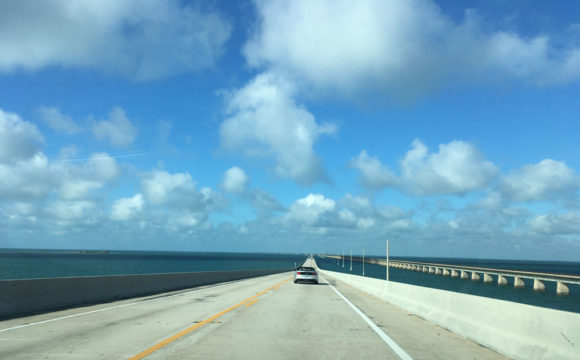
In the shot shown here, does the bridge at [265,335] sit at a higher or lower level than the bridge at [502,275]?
higher

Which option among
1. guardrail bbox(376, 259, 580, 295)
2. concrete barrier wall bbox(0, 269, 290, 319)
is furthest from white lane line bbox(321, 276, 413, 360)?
guardrail bbox(376, 259, 580, 295)

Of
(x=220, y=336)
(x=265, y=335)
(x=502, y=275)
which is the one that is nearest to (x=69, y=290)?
(x=220, y=336)

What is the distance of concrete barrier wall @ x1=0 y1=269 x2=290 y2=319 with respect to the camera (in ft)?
41.0

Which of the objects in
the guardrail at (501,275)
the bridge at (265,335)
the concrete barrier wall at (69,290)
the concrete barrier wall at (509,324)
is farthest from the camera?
the guardrail at (501,275)

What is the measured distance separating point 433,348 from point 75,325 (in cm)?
843

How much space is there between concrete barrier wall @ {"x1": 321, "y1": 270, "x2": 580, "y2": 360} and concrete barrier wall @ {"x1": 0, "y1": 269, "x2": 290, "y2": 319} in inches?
475

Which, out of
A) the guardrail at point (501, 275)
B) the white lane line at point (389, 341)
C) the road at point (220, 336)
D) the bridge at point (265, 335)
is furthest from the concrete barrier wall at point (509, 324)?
the guardrail at point (501, 275)

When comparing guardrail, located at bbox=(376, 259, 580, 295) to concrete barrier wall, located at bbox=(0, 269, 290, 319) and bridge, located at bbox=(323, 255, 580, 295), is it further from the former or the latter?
concrete barrier wall, located at bbox=(0, 269, 290, 319)

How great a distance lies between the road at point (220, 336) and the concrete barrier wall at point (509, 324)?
1.09 feet

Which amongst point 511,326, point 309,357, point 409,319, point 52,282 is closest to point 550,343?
point 511,326

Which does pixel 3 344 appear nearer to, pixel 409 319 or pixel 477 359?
pixel 477 359

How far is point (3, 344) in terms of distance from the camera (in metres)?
8.17

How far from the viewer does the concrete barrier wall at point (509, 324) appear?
6594mm

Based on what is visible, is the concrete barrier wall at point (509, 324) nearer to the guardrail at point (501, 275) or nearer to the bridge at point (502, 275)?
the bridge at point (502, 275)
